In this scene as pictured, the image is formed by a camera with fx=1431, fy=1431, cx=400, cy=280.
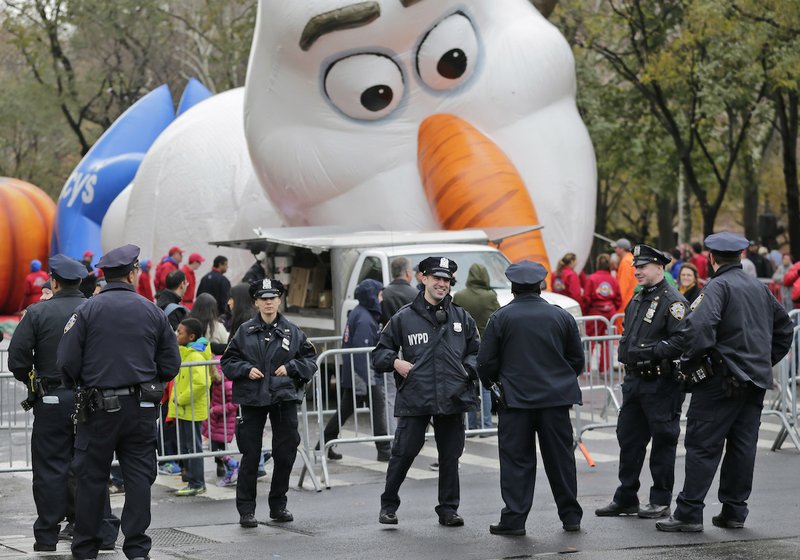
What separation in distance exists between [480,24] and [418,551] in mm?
13120

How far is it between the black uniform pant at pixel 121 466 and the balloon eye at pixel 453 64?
12805 mm

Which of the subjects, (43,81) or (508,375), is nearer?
(508,375)

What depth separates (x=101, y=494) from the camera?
8.47 metres

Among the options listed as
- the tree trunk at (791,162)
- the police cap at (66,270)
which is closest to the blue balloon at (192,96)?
the tree trunk at (791,162)

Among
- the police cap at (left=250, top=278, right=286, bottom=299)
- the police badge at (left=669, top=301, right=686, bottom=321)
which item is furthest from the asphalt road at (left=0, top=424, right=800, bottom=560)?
the police cap at (left=250, top=278, right=286, bottom=299)

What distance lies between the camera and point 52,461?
9.09 m

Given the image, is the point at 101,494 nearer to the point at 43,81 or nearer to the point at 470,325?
the point at 470,325

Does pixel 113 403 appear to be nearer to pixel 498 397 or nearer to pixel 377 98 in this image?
pixel 498 397

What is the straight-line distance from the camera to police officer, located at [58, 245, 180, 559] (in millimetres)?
8320

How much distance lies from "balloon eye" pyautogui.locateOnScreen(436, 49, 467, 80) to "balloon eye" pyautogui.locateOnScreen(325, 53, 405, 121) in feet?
1.99

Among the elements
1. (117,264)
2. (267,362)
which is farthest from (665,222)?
(117,264)

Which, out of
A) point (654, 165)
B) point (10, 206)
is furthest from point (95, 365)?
point (654, 165)

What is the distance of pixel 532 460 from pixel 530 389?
19.2 inches

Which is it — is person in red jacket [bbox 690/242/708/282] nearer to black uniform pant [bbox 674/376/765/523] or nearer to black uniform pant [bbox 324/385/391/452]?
black uniform pant [bbox 324/385/391/452]
